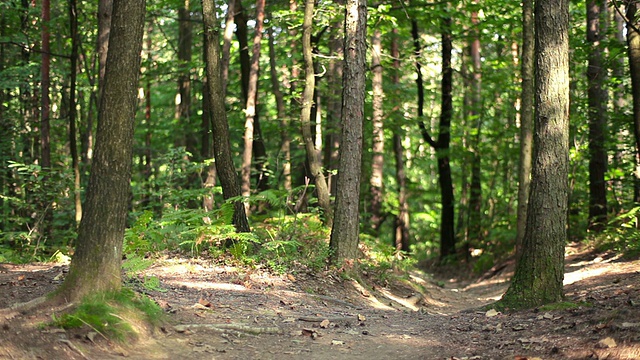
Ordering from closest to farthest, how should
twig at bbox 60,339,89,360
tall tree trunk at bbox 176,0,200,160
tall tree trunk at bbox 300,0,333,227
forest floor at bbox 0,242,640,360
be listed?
twig at bbox 60,339,89,360
forest floor at bbox 0,242,640,360
tall tree trunk at bbox 300,0,333,227
tall tree trunk at bbox 176,0,200,160

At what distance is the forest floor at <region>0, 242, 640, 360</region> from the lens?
546 centimetres

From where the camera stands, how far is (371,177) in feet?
66.1

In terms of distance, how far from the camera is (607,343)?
5320mm

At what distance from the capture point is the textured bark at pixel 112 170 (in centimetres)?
609

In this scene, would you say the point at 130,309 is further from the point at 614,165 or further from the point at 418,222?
the point at 418,222

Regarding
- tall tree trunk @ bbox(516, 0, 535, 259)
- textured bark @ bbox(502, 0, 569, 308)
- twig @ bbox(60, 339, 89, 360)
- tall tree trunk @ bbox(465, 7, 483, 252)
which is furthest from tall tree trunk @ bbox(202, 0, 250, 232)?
tall tree trunk @ bbox(465, 7, 483, 252)

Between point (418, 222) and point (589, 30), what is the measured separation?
64.4 ft

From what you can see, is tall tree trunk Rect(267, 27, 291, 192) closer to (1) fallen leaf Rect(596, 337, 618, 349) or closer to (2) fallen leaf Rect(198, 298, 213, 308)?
(2) fallen leaf Rect(198, 298, 213, 308)

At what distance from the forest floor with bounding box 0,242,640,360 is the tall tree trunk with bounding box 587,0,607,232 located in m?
5.94

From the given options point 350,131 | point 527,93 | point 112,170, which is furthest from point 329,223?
point 112,170

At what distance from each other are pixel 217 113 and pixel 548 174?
5.93 meters

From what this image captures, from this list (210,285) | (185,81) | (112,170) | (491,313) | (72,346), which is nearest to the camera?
(72,346)

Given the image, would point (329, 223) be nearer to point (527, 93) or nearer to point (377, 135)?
point (527, 93)

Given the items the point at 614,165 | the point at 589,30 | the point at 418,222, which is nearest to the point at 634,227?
the point at 614,165
